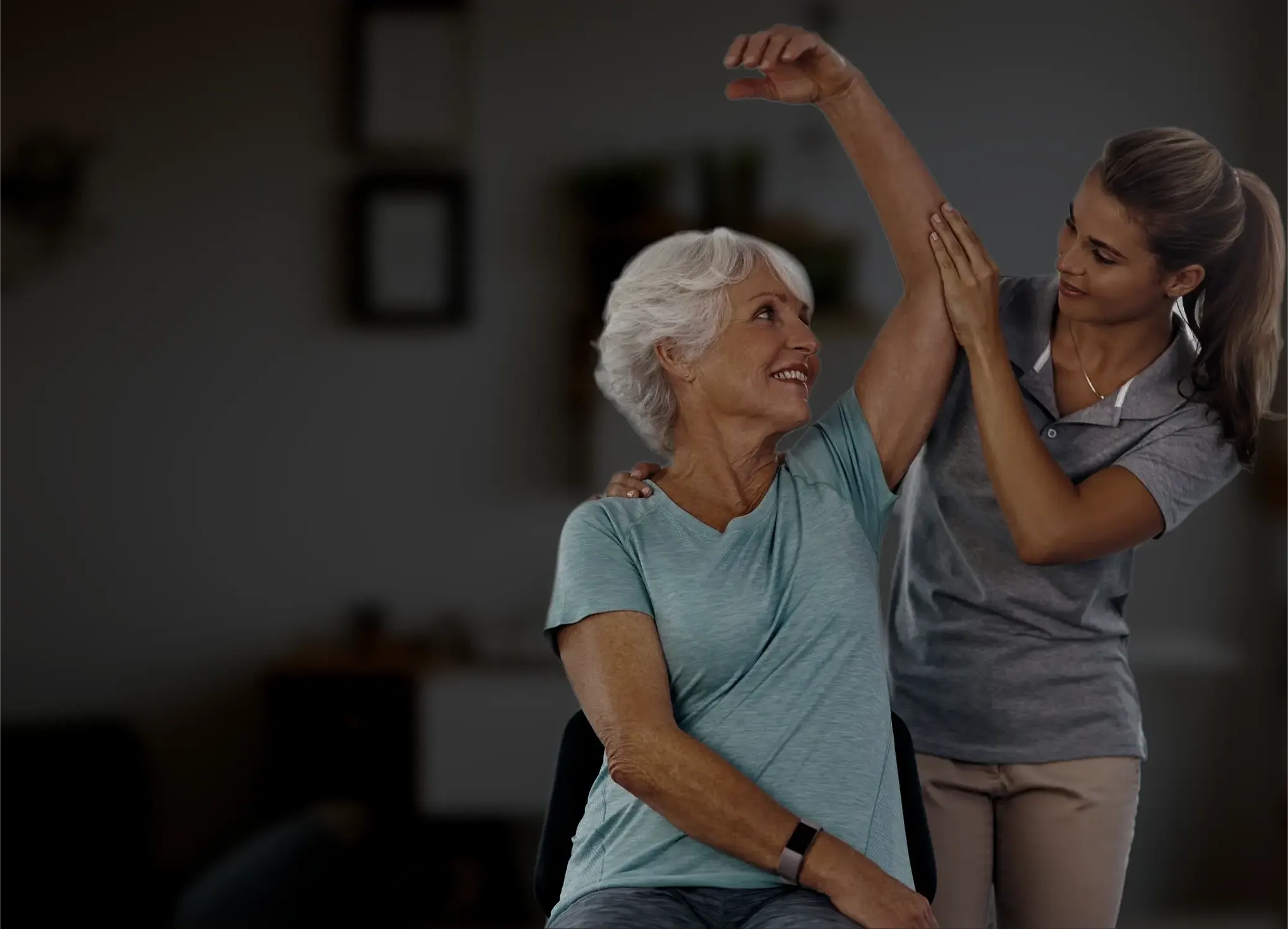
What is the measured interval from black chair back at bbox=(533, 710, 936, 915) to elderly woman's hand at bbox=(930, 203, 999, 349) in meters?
0.45

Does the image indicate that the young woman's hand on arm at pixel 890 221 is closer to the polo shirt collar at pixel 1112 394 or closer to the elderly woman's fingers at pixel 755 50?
the elderly woman's fingers at pixel 755 50

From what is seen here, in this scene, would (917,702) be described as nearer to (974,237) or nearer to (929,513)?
(929,513)

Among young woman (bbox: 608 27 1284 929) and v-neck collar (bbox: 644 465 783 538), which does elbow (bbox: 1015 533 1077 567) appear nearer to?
young woman (bbox: 608 27 1284 929)

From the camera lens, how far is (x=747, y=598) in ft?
4.91

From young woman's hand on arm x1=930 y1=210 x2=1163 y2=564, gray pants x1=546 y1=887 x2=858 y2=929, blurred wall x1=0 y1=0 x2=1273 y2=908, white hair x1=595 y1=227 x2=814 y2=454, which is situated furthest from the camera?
blurred wall x1=0 y1=0 x2=1273 y2=908

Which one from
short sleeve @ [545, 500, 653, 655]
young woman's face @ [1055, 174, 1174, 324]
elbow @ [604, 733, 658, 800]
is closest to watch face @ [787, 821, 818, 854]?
elbow @ [604, 733, 658, 800]

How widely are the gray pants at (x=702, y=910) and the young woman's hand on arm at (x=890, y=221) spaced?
0.49 meters

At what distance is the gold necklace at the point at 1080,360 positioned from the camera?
1.64 meters

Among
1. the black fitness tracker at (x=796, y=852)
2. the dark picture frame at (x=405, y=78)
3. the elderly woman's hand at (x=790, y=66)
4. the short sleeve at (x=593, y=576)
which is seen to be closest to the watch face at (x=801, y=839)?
the black fitness tracker at (x=796, y=852)

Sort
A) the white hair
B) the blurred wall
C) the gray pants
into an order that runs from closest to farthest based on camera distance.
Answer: the gray pants < the white hair < the blurred wall

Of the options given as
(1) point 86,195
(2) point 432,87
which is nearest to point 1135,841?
(2) point 432,87

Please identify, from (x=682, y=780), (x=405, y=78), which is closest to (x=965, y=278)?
(x=682, y=780)

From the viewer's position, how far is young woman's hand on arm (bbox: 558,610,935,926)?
1381 mm

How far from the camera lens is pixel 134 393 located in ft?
10.3
